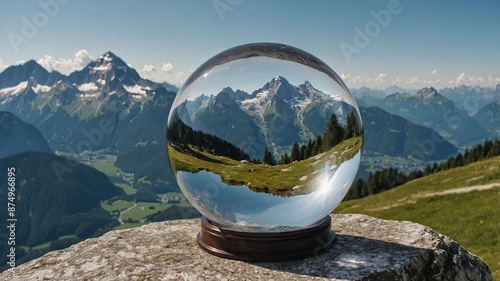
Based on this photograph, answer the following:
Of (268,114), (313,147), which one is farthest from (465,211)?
(268,114)

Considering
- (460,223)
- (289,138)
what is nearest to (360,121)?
(289,138)

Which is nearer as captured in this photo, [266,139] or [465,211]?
[266,139]

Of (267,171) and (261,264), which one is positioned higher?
(267,171)

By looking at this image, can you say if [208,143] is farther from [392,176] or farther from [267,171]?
[392,176]

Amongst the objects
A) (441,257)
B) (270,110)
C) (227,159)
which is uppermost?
(270,110)

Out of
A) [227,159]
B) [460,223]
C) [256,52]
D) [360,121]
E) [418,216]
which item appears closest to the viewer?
[227,159]

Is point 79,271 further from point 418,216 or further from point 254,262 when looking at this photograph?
point 418,216
